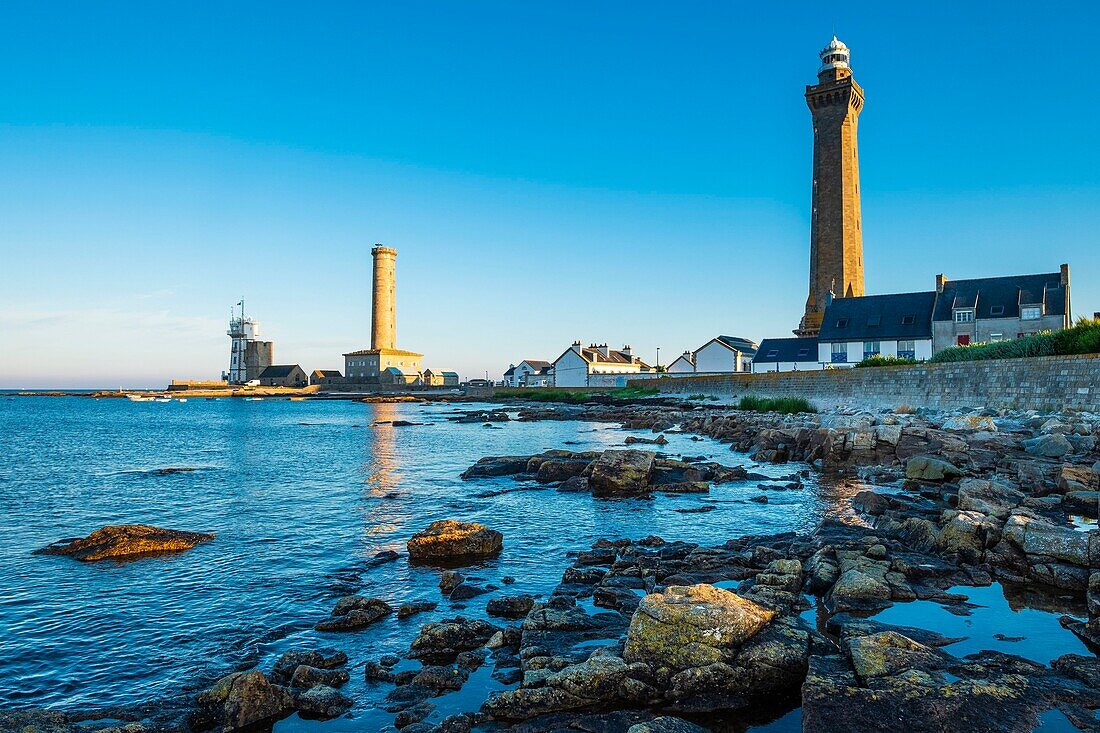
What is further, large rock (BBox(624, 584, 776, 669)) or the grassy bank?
the grassy bank

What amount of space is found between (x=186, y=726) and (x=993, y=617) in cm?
874

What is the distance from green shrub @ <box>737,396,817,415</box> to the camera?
4241 cm

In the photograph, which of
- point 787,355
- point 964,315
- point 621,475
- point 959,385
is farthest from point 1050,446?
point 787,355

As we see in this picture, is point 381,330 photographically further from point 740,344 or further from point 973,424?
point 973,424

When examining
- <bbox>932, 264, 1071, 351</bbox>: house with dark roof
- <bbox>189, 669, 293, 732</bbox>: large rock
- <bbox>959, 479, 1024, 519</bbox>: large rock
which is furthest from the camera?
<bbox>932, 264, 1071, 351</bbox>: house with dark roof

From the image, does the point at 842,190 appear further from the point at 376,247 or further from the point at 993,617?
the point at 376,247

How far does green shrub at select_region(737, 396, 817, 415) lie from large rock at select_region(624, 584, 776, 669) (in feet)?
123

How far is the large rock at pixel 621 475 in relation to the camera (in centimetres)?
1852

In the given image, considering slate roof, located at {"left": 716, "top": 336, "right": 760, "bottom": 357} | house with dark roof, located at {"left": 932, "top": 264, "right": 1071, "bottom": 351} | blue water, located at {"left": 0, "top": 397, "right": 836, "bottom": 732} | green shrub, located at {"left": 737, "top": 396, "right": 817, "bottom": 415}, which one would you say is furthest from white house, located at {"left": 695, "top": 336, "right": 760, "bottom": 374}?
blue water, located at {"left": 0, "top": 397, "right": 836, "bottom": 732}

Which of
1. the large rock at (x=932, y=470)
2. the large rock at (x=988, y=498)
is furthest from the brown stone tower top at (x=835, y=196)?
the large rock at (x=988, y=498)

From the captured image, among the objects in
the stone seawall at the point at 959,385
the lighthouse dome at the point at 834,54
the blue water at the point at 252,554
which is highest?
the lighthouse dome at the point at 834,54

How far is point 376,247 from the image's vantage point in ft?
377

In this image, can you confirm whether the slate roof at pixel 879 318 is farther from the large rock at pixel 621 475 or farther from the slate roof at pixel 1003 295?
the large rock at pixel 621 475

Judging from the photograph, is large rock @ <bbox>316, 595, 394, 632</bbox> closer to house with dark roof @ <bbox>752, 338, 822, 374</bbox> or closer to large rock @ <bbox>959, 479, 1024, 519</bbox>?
large rock @ <bbox>959, 479, 1024, 519</bbox>
